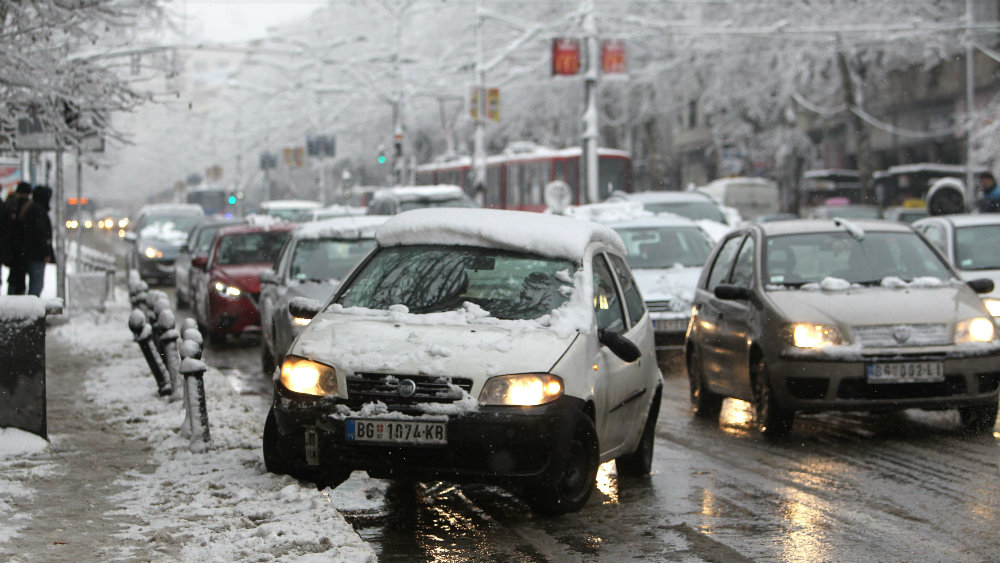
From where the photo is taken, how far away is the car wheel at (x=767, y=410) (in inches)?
384

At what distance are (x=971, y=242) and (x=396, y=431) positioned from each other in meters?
9.31

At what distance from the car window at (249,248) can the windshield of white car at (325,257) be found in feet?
13.3

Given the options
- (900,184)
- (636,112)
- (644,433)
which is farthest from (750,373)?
(636,112)

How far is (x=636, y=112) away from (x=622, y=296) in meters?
52.9

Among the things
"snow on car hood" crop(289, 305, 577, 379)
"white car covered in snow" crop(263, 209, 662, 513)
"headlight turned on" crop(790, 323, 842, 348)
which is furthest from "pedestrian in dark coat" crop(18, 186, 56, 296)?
"snow on car hood" crop(289, 305, 577, 379)

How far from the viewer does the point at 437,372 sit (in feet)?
21.6

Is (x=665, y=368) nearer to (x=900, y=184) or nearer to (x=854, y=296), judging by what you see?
(x=854, y=296)

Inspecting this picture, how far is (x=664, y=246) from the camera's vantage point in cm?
1680

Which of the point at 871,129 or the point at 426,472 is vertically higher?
the point at 871,129

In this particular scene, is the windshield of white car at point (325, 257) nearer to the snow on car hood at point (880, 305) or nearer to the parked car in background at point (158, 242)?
the snow on car hood at point (880, 305)

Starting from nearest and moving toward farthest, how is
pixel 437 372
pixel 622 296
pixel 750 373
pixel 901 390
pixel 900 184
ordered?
pixel 437 372, pixel 622 296, pixel 901 390, pixel 750 373, pixel 900 184

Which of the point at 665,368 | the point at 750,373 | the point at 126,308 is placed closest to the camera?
the point at 750,373

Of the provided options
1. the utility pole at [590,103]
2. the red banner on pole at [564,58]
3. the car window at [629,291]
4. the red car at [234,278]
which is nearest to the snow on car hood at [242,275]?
the red car at [234,278]

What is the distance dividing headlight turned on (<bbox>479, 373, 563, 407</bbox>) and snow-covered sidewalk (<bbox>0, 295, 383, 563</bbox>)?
0.87m
